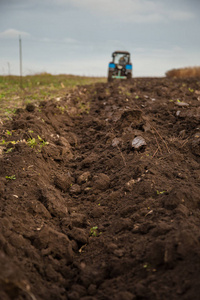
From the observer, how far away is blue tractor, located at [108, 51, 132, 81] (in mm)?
18042

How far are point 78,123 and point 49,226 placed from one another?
448 cm

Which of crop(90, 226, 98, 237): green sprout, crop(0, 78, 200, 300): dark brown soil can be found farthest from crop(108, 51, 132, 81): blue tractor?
crop(90, 226, 98, 237): green sprout

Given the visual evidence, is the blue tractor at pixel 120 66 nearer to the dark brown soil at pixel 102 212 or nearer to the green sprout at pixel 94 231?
the dark brown soil at pixel 102 212

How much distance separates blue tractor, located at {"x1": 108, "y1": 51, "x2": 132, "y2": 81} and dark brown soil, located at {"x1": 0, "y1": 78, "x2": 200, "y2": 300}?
42.2 ft

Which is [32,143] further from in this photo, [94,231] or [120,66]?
[120,66]

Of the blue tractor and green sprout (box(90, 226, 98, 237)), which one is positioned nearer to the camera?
green sprout (box(90, 226, 98, 237))

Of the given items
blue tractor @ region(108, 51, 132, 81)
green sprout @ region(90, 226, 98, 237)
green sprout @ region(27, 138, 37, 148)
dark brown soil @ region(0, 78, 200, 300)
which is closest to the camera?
dark brown soil @ region(0, 78, 200, 300)

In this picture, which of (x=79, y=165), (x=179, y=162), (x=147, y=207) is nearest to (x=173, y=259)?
(x=147, y=207)

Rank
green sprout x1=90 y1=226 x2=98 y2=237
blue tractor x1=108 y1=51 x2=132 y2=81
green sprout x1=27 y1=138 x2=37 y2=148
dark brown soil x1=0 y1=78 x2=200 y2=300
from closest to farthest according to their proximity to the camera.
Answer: dark brown soil x1=0 y1=78 x2=200 y2=300, green sprout x1=90 y1=226 x2=98 y2=237, green sprout x1=27 y1=138 x2=37 y2=148, blue tractor x1=108 y1=51 x2=132 y2=81

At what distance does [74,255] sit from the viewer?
2.76 m

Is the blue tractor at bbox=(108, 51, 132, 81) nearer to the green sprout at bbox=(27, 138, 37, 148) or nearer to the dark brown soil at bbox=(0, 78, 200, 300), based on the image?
Result: the dark brown soil at bbox=(0, 78, 200, 300)

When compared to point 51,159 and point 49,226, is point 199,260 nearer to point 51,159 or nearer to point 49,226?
point 49,226

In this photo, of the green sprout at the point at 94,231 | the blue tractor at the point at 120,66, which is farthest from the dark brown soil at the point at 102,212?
the blue tractor at the point at 120,66

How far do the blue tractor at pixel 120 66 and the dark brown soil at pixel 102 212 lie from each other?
12876 mm
